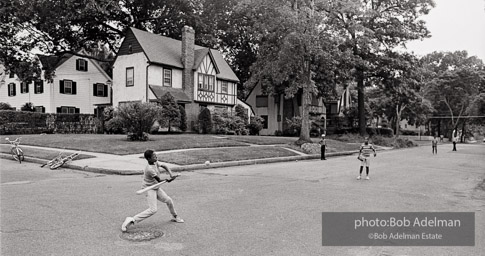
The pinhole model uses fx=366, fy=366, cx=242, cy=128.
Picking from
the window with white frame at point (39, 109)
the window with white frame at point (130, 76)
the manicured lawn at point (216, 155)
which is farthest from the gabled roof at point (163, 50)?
the manicured lawn at point (216, 155)

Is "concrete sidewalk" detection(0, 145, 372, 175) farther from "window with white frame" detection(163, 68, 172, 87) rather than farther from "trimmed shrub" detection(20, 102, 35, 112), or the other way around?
"trimmed shrub" detection(20, 102, 35, 112)

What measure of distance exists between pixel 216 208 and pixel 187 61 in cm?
2779

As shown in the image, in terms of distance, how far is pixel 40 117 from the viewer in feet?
96.9

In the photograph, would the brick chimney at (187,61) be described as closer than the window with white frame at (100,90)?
Yes

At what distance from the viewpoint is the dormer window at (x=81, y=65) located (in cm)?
4133

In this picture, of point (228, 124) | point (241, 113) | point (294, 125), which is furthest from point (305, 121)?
point (294, 125)

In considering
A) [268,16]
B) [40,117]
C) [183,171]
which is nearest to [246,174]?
[183,171]

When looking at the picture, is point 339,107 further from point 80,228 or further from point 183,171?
point 80,228

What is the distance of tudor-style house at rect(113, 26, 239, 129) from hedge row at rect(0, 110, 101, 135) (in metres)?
3.33

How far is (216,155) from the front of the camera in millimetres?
18125

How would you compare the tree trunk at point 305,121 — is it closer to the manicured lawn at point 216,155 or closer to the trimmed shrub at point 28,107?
the manicured lawn at point 216,155

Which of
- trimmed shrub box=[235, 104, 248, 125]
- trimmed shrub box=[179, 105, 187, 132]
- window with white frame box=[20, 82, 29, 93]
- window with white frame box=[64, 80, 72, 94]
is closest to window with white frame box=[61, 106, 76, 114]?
window with white frame box=[64, 80, 72, 94]

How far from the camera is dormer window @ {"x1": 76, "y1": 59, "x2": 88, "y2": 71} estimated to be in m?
41.3

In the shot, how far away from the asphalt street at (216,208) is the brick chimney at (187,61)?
20.7m
